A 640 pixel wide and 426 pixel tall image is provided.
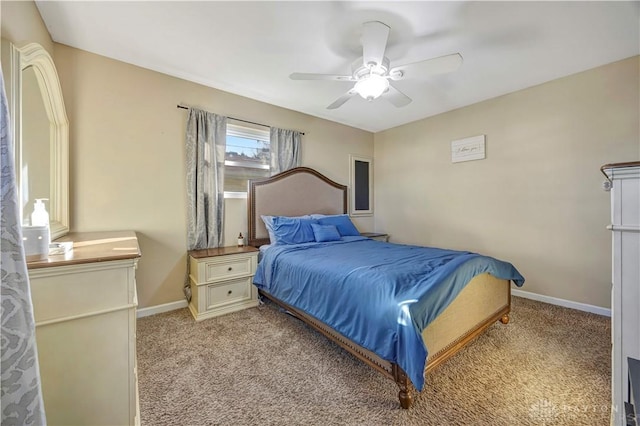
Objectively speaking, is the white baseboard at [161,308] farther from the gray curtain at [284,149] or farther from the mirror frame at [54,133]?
the gray curtain at [284,149]

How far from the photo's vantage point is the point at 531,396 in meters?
1.61

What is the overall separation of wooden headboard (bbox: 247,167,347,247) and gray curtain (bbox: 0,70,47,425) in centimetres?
265

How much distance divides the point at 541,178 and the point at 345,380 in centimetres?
328

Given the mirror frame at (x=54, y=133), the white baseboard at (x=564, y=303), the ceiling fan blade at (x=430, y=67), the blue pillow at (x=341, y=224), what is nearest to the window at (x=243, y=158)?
the blue pillow at (x=341, y=224)

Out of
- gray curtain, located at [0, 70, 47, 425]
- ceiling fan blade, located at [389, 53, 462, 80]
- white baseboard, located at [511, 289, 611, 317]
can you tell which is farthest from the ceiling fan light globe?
white baseboard, located at [511, 289, 611, 317]

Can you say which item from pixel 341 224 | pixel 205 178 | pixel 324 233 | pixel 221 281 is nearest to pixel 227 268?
pixel 221 281

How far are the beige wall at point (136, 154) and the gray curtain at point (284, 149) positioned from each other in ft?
2.27

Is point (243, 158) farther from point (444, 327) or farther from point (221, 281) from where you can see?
point (444, 327)

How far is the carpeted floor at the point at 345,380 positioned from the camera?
4.84 ft

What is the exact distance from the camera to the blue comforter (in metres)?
1.49

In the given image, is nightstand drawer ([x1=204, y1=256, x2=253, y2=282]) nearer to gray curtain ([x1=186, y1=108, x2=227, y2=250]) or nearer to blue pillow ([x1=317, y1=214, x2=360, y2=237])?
gray curtain ([x1=186, y1=108, x2=227, y2=250])

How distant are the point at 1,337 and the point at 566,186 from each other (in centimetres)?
441

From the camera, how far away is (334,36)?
88.7 inches

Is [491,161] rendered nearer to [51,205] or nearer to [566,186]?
[566,186]
